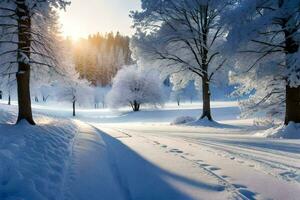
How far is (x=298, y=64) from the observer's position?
1259 centimetres

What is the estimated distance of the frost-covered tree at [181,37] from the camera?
2306cm

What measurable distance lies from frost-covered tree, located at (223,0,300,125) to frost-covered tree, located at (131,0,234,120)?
6.38 m

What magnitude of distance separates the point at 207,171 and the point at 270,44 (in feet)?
30.2

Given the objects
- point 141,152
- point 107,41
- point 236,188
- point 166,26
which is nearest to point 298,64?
point 141,152

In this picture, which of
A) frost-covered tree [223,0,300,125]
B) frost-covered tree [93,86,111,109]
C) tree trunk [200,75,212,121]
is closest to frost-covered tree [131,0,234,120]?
tree trunk [200,75,212,121]

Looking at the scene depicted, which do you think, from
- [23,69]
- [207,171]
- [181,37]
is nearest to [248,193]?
[207,171]

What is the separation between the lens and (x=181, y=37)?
2334cm

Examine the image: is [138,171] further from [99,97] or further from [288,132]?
[99,97]

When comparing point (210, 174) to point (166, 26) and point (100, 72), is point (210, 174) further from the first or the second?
point (100, 72)

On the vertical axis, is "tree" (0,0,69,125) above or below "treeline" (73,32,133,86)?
below

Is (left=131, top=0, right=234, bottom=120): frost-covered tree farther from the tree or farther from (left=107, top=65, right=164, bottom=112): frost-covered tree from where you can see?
(left=107, top=65, right=164, bottom=112): frost-covered tree

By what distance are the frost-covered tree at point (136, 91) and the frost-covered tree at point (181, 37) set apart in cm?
3292

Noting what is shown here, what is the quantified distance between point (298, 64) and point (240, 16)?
2.75 meters

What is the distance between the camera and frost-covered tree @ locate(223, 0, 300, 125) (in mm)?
13031
